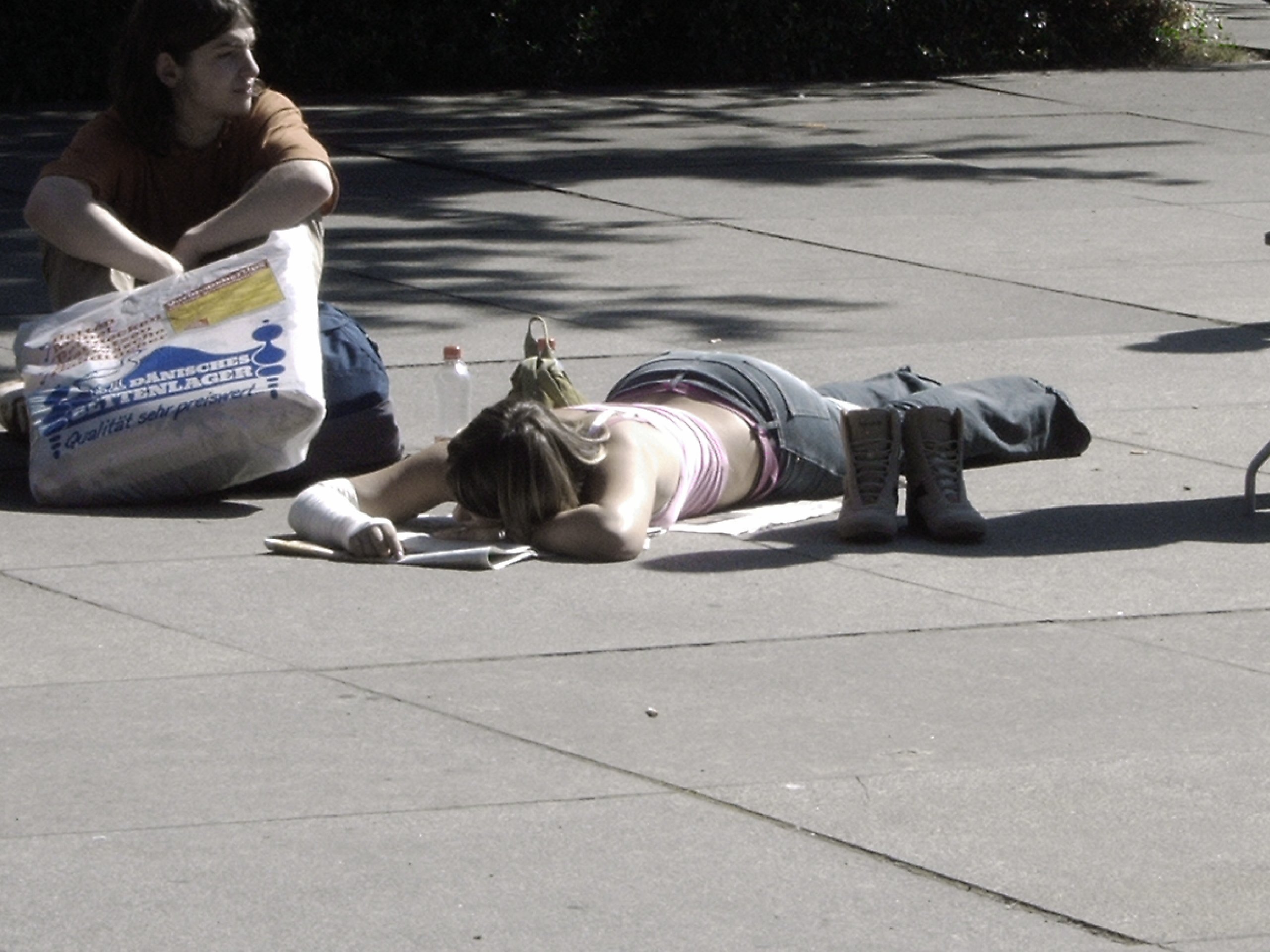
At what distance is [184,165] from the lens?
22.1 ft

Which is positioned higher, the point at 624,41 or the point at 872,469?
the point at 624,41

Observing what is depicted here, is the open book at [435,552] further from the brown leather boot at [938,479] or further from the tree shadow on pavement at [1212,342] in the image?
the tree shadow on pavement at [1212,342]

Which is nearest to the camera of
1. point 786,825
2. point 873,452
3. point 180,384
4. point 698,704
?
point 786,825

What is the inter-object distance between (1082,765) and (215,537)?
2.54m

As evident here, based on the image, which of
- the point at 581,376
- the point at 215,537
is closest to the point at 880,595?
the point at 215,537

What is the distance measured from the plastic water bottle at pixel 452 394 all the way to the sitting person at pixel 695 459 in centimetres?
52

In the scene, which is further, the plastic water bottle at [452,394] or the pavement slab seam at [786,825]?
the plastic water bottle at [452,394]

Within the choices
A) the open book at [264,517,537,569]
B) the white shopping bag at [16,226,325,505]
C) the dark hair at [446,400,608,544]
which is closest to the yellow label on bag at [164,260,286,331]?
the white shopping bag at [16,226,325,505]

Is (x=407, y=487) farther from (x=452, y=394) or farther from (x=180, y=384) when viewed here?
(x=452, y=394)

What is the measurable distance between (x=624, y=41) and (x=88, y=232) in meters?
12.4

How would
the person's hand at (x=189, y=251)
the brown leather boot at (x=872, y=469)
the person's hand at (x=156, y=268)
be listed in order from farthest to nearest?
the person's hand at (x=189, y=251)
the person's hand at (x=156, y=268)
the brown leather boot at (x=872, y=469)

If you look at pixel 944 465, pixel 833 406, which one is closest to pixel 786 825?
pixel 944 465

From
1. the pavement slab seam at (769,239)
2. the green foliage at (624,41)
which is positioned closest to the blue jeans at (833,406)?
the pavement slab seam at (769,239)

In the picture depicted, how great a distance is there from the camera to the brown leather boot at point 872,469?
5785mm
